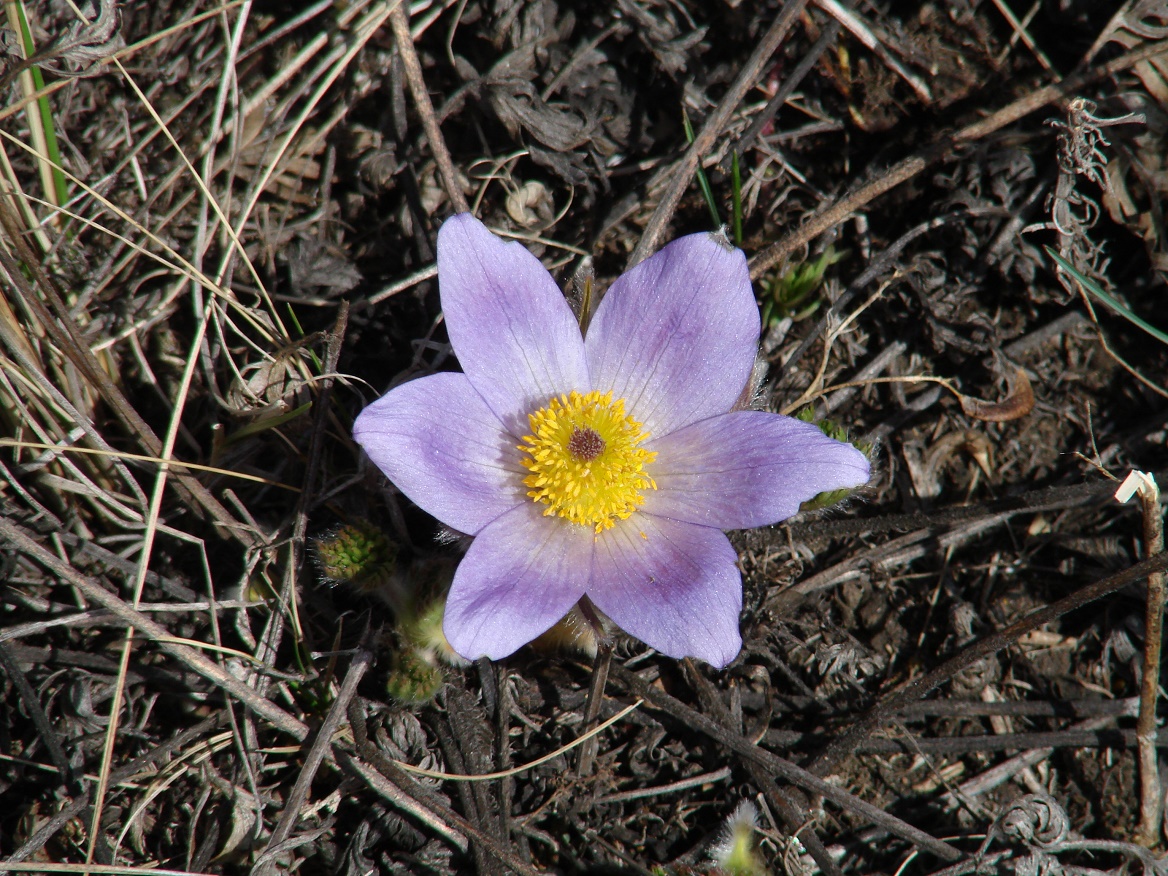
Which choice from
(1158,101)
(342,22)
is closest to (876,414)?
(1158,101)

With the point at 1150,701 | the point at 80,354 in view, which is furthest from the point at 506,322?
the point at 1150,701

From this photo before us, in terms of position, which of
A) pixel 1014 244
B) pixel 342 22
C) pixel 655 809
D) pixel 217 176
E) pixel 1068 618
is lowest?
pixel 655 809

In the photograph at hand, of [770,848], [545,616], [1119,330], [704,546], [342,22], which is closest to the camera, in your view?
[545,616]

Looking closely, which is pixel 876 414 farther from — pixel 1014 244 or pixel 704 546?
pixel 704 546

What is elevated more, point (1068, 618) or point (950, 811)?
point (1068, 618)

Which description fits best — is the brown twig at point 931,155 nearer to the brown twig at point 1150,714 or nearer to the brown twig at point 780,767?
the brown twig at point 1150,714

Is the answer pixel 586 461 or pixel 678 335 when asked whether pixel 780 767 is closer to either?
pixel 586 461
